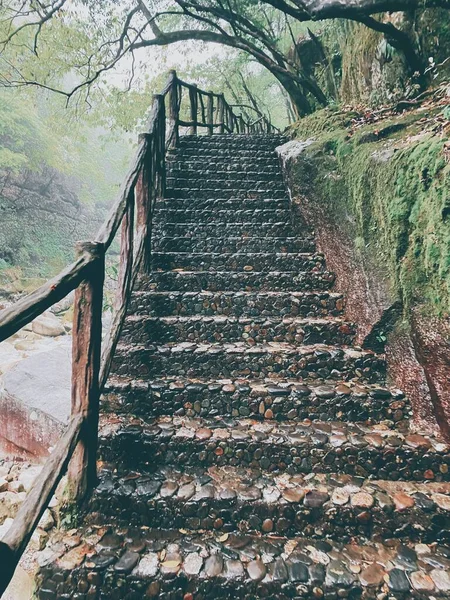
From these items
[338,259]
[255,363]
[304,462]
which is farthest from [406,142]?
[304,462]

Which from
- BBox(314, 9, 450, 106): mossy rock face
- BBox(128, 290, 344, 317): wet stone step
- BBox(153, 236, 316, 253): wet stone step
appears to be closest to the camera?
BBox(128, 290, 344, 317): wet stone step

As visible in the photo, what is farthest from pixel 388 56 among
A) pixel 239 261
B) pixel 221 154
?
pixel 239 261

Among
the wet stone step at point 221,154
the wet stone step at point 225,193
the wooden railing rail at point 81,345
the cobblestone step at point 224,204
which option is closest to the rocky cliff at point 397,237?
the cobblestone step at point 224,204

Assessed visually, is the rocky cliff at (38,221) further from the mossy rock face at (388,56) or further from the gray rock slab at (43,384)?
the mossy rock face at (388,56)

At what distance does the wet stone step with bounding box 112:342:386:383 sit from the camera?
82.7 inches

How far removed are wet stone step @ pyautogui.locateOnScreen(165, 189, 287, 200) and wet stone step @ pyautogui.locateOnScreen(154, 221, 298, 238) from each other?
526 mm

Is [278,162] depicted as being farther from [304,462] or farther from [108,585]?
[108,585]

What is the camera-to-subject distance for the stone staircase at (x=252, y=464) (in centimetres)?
133

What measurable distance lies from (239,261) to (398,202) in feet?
4.36

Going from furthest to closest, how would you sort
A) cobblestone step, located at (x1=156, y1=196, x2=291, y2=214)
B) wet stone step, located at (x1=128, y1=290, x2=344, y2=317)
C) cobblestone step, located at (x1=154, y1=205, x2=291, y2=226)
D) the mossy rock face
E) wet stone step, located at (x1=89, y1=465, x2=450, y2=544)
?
cobblestone step, located at (x1=156, y1=196, x2=291, y2=214) < cobblestone step, located at (x1=154, y1=205, x2=291, y2=226) < the mossy rock face < wet stone step, located at (x1=128, y1=290, x2=344, y2=317) < wet stone step, located at (x1=89, y1=465, x2=450, y2=544)

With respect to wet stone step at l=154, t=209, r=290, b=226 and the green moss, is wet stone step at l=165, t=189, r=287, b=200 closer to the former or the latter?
wet stone step at l=154, t=209, r=290, b=226

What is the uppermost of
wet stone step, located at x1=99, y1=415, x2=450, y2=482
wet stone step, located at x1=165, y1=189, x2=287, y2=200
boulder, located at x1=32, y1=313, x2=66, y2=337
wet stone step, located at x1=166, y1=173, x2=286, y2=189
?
wet stone step, located at x1=166, y1=173, x2=286, y2=189

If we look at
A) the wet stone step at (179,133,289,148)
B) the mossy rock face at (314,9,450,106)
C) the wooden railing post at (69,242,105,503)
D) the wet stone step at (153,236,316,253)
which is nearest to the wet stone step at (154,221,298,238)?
the wet stone step at (153,236,316,253)

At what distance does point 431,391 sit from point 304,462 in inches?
29.9
